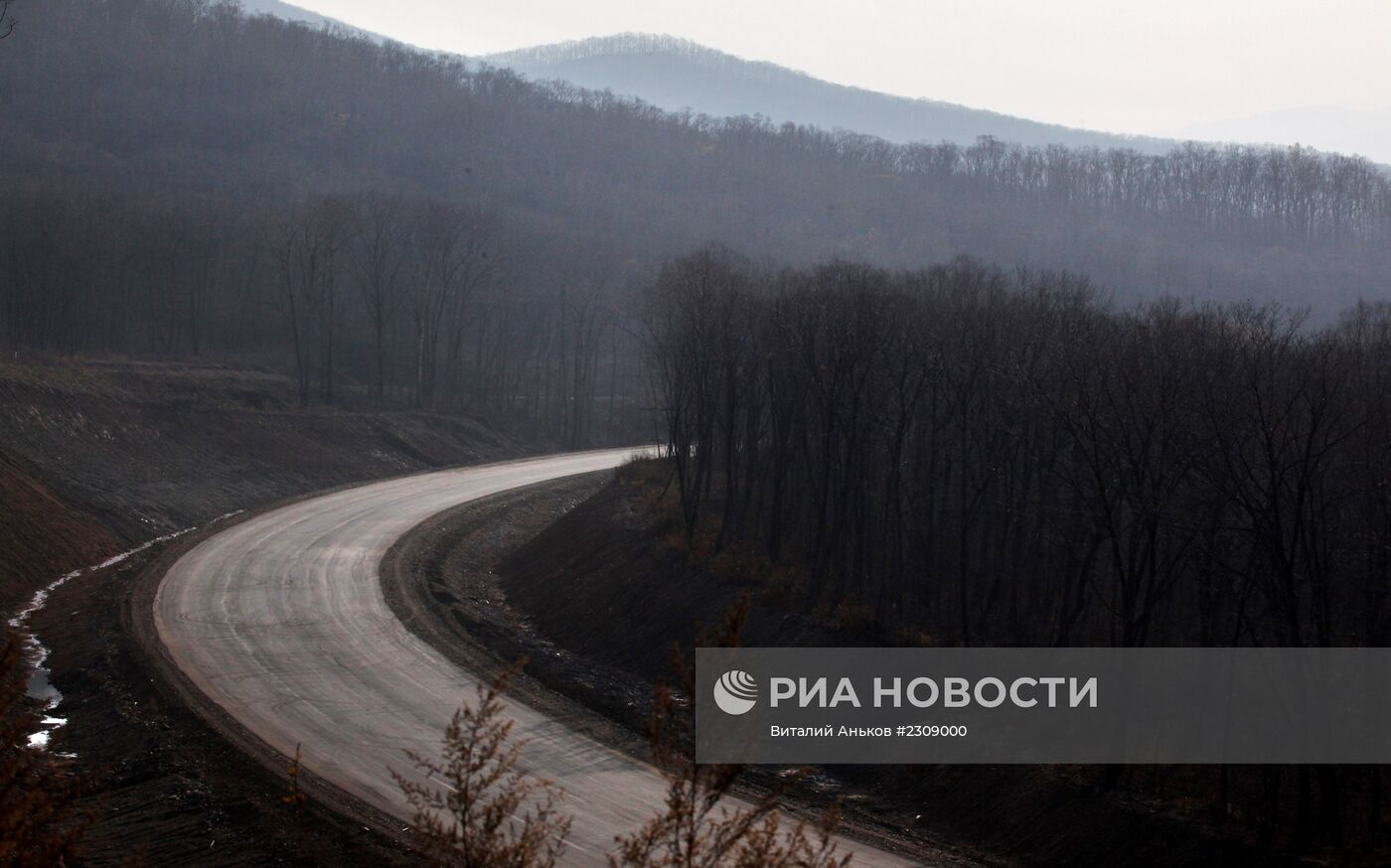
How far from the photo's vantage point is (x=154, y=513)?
45656 millimetres

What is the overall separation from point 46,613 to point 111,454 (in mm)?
19890

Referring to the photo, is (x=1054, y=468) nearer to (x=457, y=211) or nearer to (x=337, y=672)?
(x=337, y=672)

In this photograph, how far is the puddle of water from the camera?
22312 millimetres

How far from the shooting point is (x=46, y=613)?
31.4 m

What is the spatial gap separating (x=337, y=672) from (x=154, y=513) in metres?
23.5

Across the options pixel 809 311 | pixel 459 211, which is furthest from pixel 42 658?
pixel 459 211

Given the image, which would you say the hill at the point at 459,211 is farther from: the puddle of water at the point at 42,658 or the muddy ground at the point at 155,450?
the puddle of water at the point at 42,658

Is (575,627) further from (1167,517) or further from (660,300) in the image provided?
(660,300)

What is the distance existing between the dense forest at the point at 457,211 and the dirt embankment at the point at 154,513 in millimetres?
11112

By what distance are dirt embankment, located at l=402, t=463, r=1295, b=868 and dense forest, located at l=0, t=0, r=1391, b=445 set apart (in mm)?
38503

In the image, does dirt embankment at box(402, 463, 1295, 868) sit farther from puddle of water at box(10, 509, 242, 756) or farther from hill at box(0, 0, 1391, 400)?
hill at box(0, 0, 1391, 400)

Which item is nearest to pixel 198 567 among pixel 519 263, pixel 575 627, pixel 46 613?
pixel 46 613

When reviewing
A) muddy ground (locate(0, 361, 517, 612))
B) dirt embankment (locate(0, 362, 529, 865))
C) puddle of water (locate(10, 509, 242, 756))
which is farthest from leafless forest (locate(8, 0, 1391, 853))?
puddle of water (locate(10, 509, 242, 756))

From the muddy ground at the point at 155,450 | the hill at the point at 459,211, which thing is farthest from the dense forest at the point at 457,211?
the muddy ground at the point at 155,450
